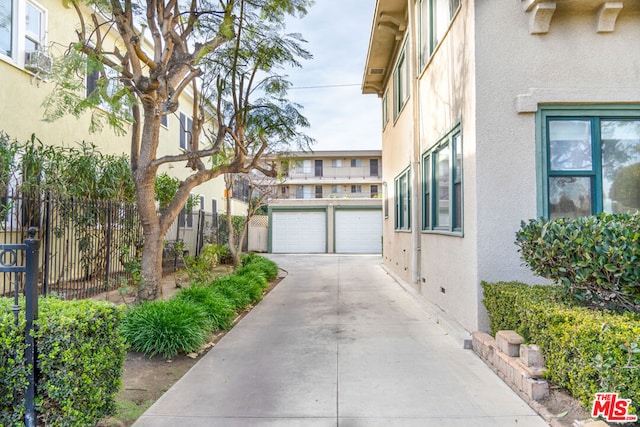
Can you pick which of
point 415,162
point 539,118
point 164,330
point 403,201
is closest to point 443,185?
point 415,162

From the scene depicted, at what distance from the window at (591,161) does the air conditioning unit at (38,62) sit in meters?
7.74

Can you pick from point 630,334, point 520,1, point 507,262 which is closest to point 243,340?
point 507,262

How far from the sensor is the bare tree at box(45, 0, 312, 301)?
5.87 m

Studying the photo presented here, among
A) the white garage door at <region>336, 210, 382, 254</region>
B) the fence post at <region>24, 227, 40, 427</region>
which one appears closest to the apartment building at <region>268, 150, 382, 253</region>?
the white garage door at <region>336, 210, 382, 254</region>

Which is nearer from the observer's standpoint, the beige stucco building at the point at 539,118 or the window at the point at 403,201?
the beige stucco building at the point at 539,118

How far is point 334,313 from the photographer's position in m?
7.18

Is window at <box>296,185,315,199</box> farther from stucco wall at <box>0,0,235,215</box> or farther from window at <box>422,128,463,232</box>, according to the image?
window at <box>422,128,463,232</box>

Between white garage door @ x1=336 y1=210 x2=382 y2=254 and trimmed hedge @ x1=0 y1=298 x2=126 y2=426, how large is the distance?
64.4 feet

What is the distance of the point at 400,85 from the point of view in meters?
10.8

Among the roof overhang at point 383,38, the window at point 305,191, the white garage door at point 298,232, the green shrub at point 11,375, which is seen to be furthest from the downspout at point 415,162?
the window at point 305,191

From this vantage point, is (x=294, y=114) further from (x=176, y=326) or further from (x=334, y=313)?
(x=176, y=326)

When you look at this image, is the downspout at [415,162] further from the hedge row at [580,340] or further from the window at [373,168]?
the window at [373,168]

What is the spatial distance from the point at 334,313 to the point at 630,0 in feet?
20.1

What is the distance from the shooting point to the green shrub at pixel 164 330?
15.9 ft
